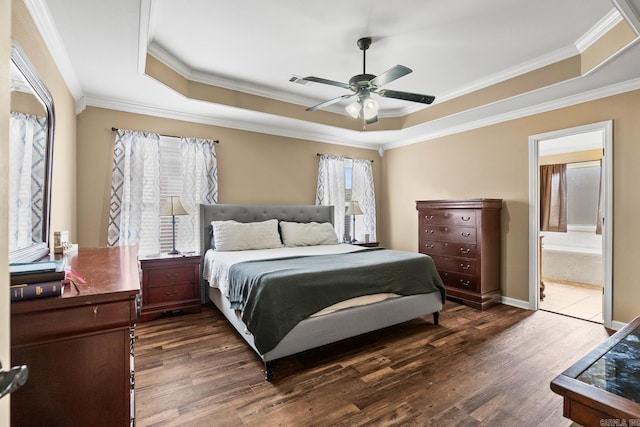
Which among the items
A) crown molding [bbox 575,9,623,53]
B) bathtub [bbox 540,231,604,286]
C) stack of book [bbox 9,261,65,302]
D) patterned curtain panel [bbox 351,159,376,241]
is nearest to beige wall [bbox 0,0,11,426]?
stack of book [bbox 9,261,65,302]

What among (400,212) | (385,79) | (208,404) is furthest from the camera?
(400,212)

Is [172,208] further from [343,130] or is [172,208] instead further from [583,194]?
[583,194]

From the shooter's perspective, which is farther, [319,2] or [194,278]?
[194,278]

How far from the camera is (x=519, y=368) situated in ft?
7.73

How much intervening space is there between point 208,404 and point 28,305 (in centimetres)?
133

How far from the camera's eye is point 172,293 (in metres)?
3.49

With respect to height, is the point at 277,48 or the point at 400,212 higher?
the point at 277,48

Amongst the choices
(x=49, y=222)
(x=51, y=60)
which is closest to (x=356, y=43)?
(x=51, y=60)

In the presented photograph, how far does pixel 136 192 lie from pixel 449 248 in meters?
4.15

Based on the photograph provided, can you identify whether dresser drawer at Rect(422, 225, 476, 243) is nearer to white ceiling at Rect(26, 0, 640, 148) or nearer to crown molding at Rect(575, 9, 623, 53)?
white ceiling at Rect(26, 0, 640, 148)

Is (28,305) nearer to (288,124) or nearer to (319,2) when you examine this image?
(319,2)

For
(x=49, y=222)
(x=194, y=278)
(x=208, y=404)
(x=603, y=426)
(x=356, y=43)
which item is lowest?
(x=208, y=404)

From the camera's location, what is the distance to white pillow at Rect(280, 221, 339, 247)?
4.19 meters

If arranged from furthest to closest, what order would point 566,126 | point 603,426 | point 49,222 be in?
1. point 566,126
2. point 49,222
3. point 603,426
